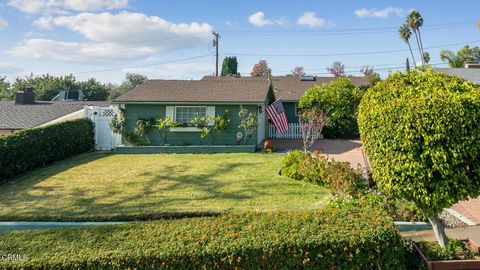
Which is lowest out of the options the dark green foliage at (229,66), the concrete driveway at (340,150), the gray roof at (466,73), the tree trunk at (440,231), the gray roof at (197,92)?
the tree trunk at (440,231)

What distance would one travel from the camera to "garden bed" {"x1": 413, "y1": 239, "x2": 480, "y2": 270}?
389 cm

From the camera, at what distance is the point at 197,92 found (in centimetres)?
1638

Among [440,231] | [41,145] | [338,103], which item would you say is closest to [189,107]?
[41,145]

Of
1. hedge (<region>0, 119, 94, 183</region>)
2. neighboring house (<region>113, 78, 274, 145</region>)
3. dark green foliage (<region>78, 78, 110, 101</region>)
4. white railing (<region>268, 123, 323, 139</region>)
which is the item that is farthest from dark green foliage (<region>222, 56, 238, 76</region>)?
dark green foliage (<region>78, 78, 110, 101</region>)

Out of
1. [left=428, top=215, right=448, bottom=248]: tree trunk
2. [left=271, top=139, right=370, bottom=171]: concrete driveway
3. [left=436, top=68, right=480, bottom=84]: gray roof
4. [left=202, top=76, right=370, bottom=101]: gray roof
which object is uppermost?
[left=436, top=68, right=480, bottom=84]: gray roof

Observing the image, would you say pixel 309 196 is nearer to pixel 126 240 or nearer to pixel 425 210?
pixel 425 210

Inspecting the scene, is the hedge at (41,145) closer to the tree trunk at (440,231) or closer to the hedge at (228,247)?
the hedge at (228,247)

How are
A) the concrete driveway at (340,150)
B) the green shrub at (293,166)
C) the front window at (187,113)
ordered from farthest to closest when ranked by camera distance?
the front window at (187,113)
the concrete driveway at (340,150)
the green shrub at (293,166)

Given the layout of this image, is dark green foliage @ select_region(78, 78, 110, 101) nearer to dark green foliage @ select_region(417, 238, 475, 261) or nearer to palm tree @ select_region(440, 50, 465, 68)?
dark green foliage @ select_region(417, 238, 475, 261)

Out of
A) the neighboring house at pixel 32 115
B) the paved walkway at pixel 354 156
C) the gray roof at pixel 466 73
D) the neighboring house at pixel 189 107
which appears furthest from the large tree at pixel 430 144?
the gray roof at pixel 466 73

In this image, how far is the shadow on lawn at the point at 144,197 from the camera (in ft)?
20.5

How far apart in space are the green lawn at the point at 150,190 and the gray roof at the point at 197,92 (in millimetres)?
4278

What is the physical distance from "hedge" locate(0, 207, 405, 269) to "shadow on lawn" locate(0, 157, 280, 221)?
2021mm


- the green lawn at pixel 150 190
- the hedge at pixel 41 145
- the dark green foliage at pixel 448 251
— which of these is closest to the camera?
the dark green foliage at pixel 448 251
